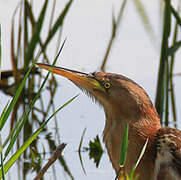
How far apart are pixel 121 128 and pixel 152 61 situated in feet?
10.7

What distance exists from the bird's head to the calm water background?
1.13m

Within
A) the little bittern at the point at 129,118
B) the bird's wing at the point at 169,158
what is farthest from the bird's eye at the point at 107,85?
the bird's wing at the point at 169,158

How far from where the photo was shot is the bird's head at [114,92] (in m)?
3.42

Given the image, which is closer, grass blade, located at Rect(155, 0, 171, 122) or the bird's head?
the bird's head

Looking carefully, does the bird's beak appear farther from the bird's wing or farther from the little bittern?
the bird's wing

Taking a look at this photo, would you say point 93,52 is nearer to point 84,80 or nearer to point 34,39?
point 34,39

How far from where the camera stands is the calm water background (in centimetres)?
524

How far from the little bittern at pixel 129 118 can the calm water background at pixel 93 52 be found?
1136 mm

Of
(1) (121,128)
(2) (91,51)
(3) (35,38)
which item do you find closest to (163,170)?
(1) (121,128)

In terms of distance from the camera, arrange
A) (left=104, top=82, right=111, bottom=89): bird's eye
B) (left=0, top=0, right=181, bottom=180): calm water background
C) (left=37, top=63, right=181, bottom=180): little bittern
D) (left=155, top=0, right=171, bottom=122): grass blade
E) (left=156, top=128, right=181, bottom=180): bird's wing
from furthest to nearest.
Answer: (left=0, top=0, right=181, bottom=180): calm water background < (left=155, top=0, right=171, bottom=122): grass blade < (left=104, top=82, right=111, bottom=89): bird's eye < (left=37, top=63, right=181, bottom=180): little bittern < (left=156, top=128, right=181, bottom=180): bird's wing

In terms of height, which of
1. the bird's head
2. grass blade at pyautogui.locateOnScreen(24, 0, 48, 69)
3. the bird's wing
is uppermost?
grass blade at pyautogui.locateOnScreen(24, 0, 48, 69)

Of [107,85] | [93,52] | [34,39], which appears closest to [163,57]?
[34,39]

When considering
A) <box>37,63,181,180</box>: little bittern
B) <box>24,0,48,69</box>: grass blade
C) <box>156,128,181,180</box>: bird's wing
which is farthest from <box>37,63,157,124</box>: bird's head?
<box>24,0,48,69</box>: grass blade

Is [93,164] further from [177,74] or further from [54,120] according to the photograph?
[177,74]
